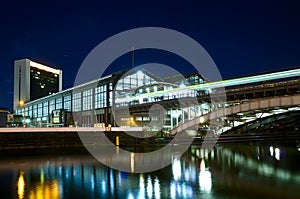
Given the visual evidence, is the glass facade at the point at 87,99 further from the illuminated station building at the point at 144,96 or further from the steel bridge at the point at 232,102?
the steel bridge at the point at 232,102

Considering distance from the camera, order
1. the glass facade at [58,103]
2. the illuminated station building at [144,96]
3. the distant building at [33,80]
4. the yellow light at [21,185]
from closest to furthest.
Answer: the yellow light at [21,185] → the illuminated station building at [144,96] → the glass facade at [58,103] → the distant building at [33,80]

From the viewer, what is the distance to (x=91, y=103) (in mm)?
78312

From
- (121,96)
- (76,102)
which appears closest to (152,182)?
(121,96)

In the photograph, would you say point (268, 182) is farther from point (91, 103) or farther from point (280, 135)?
point (91, 103)

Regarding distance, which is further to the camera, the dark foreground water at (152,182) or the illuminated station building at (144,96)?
the illuminated station building at (144,96)

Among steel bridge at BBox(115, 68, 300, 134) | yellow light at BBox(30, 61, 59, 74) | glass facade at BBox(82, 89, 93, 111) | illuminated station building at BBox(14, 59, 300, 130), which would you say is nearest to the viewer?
steel bridge at BBox(115, 68, 300, 134)

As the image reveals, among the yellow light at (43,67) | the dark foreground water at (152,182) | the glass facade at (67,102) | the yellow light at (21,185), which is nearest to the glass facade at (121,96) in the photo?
the glass facade at (67,102)

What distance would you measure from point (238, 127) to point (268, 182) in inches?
1597

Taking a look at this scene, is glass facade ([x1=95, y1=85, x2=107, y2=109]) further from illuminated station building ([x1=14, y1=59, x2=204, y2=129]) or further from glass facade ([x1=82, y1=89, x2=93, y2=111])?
glass facade ([x1=82, y1=89, x2=93, y2=111])

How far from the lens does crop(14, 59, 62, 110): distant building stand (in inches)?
5379

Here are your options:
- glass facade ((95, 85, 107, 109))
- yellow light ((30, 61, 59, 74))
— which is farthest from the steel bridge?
yellow light ((30, 61, 59, 74))

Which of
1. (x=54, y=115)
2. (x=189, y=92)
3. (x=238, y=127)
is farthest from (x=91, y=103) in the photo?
(x=238, y=127)

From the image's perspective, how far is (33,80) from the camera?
149 metres

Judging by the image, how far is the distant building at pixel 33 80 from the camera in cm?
13662
